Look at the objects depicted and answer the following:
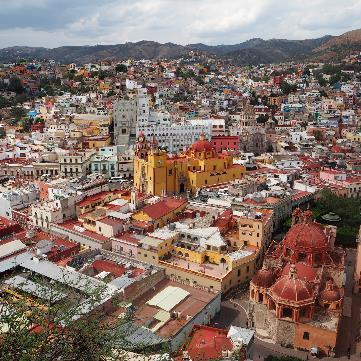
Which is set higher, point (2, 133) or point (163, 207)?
point (163, 207)

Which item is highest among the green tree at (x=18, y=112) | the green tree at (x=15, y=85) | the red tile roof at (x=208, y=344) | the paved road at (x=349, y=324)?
the green tree at (x=15, y=85)

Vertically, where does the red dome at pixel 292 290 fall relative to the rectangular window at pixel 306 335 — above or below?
above

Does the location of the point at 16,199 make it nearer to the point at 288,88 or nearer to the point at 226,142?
the point at 226,142

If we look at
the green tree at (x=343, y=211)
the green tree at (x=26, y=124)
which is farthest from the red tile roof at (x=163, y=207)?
the green tree at (x=26, y=124)

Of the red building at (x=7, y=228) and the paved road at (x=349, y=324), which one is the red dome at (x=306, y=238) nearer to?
the paved road at (x=349, y=324)

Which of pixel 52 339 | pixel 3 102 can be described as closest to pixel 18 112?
pixel 3 102

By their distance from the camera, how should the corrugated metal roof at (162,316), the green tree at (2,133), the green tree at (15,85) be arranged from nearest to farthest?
the corrugated metal roof at (162,316) → the green tree at (2,133) → the green tree at (15,85)
